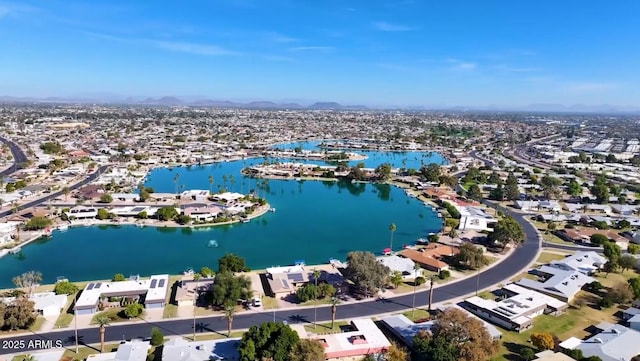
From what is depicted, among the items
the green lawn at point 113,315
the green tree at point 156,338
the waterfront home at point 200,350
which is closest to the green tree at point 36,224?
the green lawn at point 113,315

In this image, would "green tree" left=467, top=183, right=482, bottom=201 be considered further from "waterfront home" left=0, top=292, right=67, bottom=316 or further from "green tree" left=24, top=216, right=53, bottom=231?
"green tree" left=24, top=216, right=53, bottom=231

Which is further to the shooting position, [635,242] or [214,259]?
[635,242]

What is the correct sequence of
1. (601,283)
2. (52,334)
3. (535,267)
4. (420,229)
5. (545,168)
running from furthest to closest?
(545,168), (420,229), (535,267), (601,283), (52,334)

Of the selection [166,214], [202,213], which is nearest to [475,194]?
[202,213]

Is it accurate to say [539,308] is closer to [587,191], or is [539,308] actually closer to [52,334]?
[52,334]

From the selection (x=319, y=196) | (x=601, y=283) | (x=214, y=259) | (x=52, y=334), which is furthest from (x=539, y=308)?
(x=319, y=196)

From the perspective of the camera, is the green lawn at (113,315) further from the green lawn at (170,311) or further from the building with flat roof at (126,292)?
the green lawn at (170,311)
